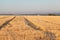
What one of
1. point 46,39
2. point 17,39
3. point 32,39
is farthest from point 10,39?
point 46,39

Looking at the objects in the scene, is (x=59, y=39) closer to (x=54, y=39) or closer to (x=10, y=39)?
(x=54, y=39)

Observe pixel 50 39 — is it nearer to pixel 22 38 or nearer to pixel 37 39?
pixel 37 39

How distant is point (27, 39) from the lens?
4.95 metres

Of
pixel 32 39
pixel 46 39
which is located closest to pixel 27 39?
pixel 32 39

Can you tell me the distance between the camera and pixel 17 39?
5.09 m

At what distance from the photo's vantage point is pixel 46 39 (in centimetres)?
509

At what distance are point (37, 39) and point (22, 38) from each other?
14.8 inches

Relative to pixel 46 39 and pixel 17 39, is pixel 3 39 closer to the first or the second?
pixel 17 39

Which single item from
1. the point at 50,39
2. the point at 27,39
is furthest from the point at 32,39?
the point at 50,39

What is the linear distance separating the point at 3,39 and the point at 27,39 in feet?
1.74

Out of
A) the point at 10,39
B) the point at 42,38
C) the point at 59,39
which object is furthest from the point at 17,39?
the point at 59,39

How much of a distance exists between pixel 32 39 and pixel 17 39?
35 centimetres

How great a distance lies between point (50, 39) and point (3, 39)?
1072mm

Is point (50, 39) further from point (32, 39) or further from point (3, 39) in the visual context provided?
point (3, 39)
